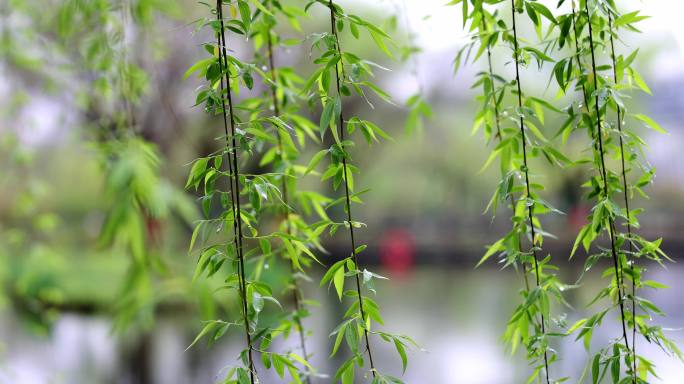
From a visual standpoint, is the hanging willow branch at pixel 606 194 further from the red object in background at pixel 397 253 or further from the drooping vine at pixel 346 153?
the red object in background at pixel 397 253

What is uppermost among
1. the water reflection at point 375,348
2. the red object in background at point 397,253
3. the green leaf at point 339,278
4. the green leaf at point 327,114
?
the green leaf at point 327,114

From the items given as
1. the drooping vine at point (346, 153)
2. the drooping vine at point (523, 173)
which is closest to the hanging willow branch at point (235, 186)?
the drooping vine at point (346, 153)

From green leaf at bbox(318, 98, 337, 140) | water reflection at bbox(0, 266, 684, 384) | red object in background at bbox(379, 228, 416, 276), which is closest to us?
green leaf at bbox(318, 98, 337, 140)

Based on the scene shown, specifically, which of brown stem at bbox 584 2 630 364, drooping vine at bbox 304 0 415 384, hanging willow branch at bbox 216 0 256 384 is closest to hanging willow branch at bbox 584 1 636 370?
brown stem at bbox 584 2 630 364

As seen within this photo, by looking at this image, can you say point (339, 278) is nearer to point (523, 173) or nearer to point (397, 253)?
point (523, 173)

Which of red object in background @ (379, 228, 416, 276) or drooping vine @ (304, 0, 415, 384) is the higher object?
drooping vine @ (304, 0, 415, 384)

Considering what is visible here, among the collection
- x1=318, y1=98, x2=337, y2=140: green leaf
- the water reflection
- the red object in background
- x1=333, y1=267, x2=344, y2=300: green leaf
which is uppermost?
x1=318, y1=98, x2=337, y2=140: green leaf

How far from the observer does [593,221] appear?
1.72ft

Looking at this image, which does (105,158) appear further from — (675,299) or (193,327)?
(675,299)

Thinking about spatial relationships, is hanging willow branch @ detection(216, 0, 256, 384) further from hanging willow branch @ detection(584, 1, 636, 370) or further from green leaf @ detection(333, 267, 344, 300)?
hanging willow branch @ detection(584, 1, 636, 370)

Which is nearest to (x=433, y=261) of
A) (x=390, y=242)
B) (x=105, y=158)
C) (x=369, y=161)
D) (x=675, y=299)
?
(x=390, y=242)

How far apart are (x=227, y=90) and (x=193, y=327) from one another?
17.9ft

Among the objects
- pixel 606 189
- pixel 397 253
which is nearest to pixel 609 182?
pixel 606 189

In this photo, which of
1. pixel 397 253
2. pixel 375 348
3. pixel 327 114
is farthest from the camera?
pixel 397 253
